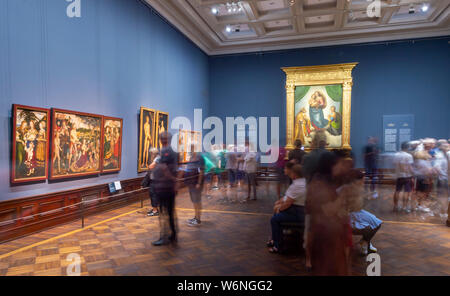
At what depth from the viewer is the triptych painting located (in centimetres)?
443

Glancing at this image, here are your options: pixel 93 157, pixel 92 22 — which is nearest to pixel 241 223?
pixel 93 157

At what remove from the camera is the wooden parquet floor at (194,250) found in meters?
3.38

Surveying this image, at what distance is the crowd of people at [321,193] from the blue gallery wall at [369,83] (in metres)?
3.71

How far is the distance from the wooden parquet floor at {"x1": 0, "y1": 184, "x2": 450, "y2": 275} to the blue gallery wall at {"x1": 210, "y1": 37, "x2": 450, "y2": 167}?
679 cm

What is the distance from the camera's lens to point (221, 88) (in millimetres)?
13062

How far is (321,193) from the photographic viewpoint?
7.76 ft

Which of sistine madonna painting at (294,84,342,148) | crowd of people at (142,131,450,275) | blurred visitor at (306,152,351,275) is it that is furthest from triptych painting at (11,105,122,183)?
sistine madonna painting at (294,84,342,148)

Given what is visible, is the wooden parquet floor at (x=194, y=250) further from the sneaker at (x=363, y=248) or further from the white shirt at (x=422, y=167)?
the white shirt at (x=422, y=167)

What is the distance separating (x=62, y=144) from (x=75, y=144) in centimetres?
32

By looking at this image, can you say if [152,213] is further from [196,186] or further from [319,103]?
[319,103]

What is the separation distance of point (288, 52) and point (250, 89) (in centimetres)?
230

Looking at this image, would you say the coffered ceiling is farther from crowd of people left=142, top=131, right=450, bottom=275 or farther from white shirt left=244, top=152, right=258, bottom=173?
white shirt left=244, top=152, right=258, bottom=173

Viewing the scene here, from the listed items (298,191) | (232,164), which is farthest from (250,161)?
(298,191)
